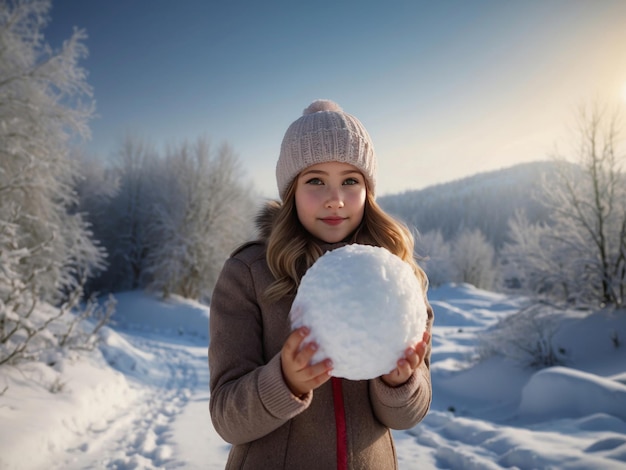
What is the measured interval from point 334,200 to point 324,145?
0.27 metres

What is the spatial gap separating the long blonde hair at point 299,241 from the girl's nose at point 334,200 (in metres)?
0.19

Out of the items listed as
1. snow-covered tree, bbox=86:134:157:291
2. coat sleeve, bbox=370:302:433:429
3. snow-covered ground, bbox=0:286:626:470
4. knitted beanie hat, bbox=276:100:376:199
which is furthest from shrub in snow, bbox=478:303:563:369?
snow-covered tree, bbox=86:134:157:291

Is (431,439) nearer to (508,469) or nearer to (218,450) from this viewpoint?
(508,469)

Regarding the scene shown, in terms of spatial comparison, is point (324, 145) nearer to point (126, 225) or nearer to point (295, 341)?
point (295, 341)

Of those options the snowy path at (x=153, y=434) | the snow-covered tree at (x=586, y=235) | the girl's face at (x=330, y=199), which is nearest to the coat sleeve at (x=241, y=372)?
the girl's face at (x=330, y=199)

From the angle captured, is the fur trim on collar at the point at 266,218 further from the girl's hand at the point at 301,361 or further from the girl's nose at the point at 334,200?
the girl's hand at the point at 301,361

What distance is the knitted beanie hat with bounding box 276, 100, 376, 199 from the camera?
1.53 metres

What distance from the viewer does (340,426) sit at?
4.19 feet

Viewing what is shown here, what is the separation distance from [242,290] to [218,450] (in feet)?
9.55

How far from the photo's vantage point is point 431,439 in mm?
3820

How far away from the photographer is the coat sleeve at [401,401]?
122 centimetres

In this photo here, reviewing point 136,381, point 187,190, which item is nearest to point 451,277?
point 187,190

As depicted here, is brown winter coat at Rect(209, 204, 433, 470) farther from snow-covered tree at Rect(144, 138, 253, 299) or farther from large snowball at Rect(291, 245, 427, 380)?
snow-covered tree at Rect(144, 138, 253, 299)

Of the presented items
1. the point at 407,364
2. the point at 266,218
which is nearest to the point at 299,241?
the point at 266,218
